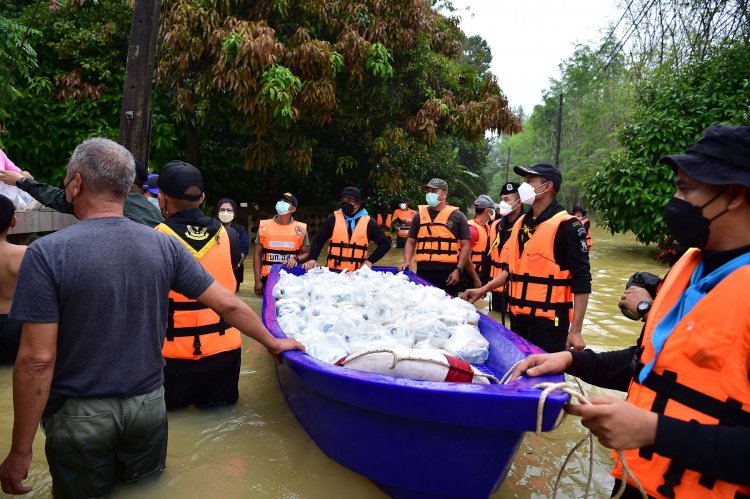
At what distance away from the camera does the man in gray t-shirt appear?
198cm

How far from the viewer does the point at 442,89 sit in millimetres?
13477

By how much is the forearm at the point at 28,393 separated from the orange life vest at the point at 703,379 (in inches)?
85.1

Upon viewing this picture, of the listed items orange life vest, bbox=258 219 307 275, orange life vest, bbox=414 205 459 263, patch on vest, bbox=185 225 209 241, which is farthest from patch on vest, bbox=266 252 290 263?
patch on vest, bbox=185 225 209 241

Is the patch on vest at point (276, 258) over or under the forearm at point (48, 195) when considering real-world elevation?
under

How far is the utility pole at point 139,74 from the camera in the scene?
509 cm

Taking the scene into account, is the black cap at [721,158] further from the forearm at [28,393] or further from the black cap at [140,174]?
the black cap at [140,174]

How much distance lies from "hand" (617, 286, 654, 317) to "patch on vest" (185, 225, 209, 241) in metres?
2.53

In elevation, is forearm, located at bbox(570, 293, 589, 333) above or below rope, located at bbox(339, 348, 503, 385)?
above

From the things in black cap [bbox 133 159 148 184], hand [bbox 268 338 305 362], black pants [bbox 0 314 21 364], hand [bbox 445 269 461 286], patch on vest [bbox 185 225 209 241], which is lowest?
black pants [bbox 0 314 21 364]

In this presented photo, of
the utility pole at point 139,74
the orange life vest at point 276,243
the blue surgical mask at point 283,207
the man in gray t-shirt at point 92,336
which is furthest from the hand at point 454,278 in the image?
the man in gray t-shirt at point 92,336

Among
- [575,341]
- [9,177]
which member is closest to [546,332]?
[575,341]

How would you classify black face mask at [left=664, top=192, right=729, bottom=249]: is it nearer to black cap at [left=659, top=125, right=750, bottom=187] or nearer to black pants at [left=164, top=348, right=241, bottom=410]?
black cap at [left=659, top=125, right=750, bottom=187]

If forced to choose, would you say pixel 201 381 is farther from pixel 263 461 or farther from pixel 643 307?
pixel 643 307

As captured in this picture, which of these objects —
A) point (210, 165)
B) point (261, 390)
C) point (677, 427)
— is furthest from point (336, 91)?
point (677, 427)
